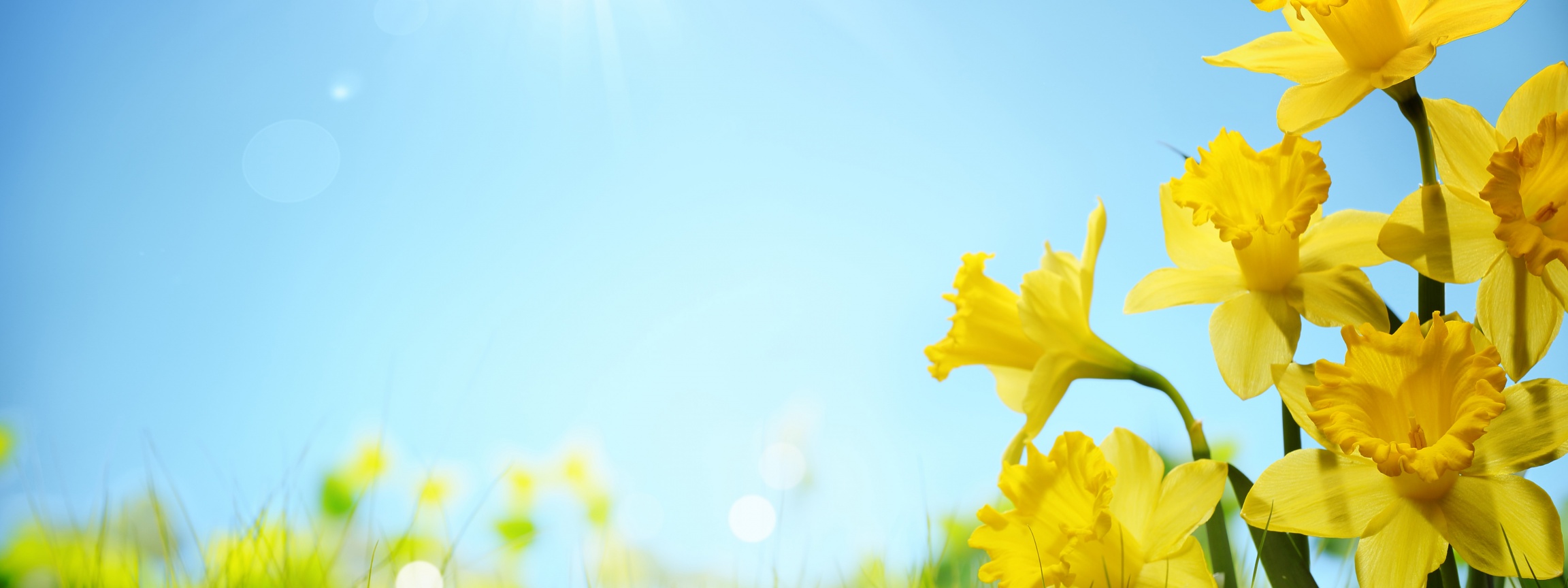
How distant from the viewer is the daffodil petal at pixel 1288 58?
814 mm

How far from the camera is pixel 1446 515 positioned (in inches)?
27.3

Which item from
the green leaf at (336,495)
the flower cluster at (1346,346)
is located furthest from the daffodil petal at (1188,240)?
the green leaf at (336,495)

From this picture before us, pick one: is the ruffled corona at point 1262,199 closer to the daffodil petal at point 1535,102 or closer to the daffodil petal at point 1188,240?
the daffodil petal at point 1188,240

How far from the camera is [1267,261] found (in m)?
0.79

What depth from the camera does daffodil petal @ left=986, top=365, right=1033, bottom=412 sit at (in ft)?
3.21

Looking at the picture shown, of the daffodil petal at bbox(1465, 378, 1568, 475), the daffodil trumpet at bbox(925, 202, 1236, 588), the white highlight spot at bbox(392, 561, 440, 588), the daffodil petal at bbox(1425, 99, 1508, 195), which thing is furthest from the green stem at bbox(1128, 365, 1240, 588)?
the white highlight spot at bbox(392, 561, 440, 588)

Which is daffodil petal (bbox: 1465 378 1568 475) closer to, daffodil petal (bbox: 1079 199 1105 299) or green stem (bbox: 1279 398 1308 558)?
green stem (bbox: 1279 398 1308 558)

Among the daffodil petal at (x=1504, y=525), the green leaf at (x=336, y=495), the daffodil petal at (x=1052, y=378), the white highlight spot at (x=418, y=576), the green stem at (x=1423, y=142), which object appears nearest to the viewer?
the daffodil petal at (x=1504, y=525)

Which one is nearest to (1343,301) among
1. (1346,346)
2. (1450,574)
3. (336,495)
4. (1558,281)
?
(1346,346)

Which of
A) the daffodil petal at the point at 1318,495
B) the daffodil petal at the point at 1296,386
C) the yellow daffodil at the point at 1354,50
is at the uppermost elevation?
the yellow daffodil at the point at 1354,50

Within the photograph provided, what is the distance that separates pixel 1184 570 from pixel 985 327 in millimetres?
319

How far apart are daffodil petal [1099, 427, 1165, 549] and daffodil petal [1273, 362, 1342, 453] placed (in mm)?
134

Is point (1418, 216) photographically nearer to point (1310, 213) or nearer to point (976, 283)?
point (1310, 213)

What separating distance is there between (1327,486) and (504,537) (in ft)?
7.13
